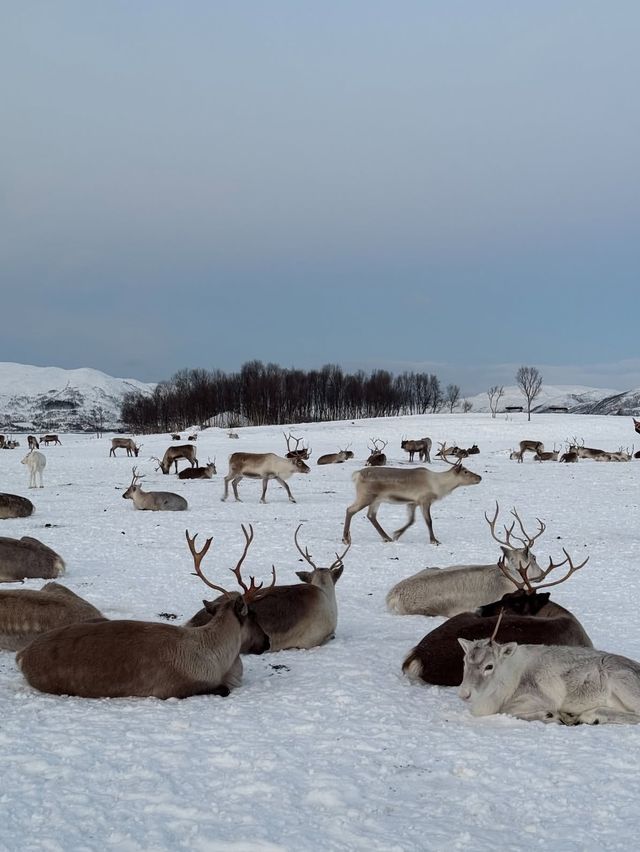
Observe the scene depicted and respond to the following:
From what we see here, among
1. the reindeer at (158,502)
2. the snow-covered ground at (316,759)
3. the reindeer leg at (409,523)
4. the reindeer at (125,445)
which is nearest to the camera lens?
the snow-covered ground at (316,759)

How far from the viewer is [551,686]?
5.20 meters

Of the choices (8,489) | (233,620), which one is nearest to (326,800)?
(233,620)

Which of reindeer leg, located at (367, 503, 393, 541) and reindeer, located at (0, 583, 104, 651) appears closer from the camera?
reindeer, located at (0, 583, 104, 651)

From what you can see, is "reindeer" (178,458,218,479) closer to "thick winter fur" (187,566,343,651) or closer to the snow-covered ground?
the snow-covered ground

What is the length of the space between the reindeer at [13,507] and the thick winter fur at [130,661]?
10234mm

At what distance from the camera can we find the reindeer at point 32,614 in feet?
21.0

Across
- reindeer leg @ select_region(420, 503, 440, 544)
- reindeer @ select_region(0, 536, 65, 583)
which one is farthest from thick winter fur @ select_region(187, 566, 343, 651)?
reindeer leg @ select_region(420, 503, 440, 544)

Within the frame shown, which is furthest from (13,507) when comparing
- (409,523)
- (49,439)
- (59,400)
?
(59,400)

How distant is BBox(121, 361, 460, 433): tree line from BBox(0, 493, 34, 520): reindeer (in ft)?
227

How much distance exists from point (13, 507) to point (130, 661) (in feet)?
35.9

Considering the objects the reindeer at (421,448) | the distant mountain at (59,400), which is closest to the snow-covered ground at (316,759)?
the reindeer at (421,448)

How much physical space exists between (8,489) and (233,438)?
83.9ft

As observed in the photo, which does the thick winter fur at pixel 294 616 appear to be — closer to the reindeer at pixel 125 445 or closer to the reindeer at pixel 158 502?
the reindeer at pixel 158 502

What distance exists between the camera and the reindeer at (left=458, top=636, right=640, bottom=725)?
5051mm
